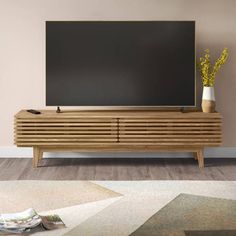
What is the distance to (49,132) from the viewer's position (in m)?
5.54

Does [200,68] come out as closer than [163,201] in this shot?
No

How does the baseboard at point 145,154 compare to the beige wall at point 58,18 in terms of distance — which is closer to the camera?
the beige wall at point 58,18

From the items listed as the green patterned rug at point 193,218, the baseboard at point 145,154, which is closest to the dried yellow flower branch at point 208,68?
the baseboard at point 145,154

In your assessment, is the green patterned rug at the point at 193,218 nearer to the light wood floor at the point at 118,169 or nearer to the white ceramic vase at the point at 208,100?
the light wood floor at the point at 118,169

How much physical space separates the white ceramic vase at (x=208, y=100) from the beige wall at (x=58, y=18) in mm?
358

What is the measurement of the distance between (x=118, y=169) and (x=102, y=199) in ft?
3.95

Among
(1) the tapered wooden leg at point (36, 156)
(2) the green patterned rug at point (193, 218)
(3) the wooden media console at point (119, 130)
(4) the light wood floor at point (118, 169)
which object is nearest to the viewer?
(2) the green patterned rug at point (193, 218)

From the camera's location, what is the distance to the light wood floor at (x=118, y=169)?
5.23 metres

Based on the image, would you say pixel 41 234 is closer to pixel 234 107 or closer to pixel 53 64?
pixel 53 64

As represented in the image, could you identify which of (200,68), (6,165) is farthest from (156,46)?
(6,165)

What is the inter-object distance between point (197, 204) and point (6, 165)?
230 centimetres

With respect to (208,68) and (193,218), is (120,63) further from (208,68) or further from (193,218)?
(193,218)

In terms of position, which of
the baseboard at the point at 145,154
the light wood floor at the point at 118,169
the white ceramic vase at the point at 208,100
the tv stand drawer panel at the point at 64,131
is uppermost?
the white ceramic vase at the point at 208,100

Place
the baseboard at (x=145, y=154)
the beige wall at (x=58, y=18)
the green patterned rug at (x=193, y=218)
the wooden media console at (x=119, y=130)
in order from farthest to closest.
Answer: the baseboard at (x=145, y=154) < the beige wall at (x=58, y=18) < the wooden media console at (x=119, y=130) < the green patterned rug at (x=193, y=218)
